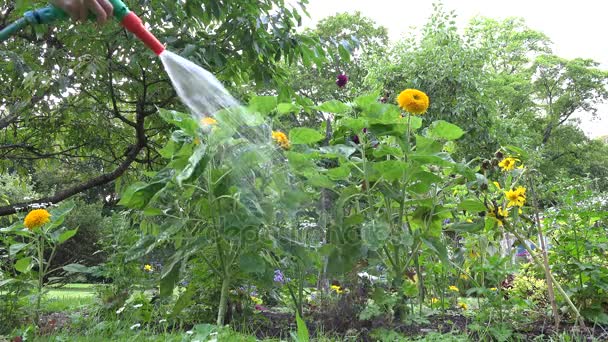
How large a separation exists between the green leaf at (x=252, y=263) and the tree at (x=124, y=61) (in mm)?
1040

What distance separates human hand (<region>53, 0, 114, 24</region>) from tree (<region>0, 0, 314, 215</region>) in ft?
2.68

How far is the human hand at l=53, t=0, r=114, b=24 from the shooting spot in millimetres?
1086

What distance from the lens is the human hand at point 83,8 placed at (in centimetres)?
109

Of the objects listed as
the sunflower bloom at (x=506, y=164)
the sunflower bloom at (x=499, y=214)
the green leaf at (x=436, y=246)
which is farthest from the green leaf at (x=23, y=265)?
the sunflower bloom at (x=506, y=164)

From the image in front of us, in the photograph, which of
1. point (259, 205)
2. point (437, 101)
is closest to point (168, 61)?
point (259, 205)

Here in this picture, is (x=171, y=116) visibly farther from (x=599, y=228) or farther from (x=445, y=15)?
(x=445, y=15)

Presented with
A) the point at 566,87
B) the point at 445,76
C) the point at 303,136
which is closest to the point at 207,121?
the point at 303,136

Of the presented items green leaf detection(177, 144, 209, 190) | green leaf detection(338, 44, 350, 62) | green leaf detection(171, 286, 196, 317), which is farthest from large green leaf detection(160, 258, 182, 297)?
green leaf detection(338, 44, 350, 62)

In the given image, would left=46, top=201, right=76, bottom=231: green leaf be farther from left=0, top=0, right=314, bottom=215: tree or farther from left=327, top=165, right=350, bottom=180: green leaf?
left=327, top=165, right=350, bottom=180: green leaf

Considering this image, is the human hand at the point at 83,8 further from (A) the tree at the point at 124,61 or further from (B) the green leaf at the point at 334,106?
(B) the green leaf at the point at 334,106

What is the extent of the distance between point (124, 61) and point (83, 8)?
2.27m

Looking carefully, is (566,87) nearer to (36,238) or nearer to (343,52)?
(343,52)

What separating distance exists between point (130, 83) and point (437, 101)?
5095mm

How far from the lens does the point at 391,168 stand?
5.89 feet
